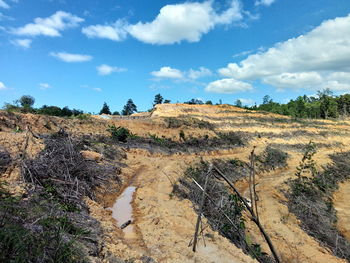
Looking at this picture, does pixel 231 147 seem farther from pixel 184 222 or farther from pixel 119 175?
pixel 184 222

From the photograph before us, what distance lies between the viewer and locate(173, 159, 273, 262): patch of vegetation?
712cm

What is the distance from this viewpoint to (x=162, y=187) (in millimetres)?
9258

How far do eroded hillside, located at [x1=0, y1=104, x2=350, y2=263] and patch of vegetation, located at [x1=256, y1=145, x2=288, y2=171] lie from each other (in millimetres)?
474

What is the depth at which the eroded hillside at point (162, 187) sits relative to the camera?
5539mm

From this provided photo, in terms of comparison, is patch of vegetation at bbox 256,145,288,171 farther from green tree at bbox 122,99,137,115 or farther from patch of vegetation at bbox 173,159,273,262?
green tree at bbox 122,99,137,115

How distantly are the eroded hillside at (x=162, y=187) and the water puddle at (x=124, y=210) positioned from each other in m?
0.11

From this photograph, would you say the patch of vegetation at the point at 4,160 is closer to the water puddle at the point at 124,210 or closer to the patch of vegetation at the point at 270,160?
the water puddle at the point at 124,210

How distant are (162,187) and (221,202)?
6.40 metres

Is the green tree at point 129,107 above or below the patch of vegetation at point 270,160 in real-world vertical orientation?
above

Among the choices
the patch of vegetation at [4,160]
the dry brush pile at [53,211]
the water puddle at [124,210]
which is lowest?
the water puddle at [124,210]

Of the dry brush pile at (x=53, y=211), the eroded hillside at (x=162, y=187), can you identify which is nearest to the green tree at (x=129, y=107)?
the eroded hillside at (x=162, y=187)

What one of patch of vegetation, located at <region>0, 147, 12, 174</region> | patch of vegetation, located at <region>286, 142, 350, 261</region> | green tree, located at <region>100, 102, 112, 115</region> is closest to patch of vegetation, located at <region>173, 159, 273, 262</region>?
patch of vegetation, located at <region>286, 142, 350, 261</region>

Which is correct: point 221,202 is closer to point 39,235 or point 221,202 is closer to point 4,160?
point 39,235

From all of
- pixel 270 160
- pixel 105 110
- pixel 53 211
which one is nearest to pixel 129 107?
pixel 105 110
